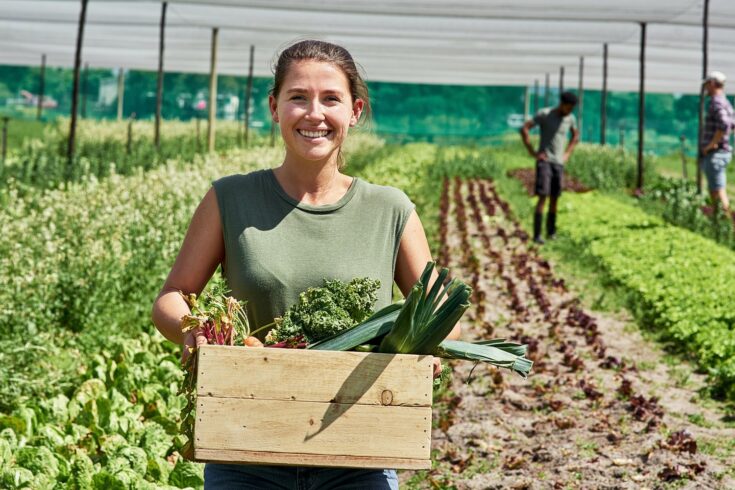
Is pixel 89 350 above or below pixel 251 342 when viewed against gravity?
below

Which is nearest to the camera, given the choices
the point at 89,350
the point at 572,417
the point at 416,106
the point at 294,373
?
the point at 294,373

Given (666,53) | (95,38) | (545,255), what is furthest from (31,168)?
(666,53)

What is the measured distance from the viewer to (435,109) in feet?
148

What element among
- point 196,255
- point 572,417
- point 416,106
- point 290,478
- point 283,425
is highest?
point 416,106

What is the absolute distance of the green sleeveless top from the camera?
6.86 feet

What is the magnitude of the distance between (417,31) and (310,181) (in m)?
15.0

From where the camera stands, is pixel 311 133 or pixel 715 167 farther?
pixel 715 167

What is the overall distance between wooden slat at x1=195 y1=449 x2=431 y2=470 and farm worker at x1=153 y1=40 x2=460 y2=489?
0.50ft

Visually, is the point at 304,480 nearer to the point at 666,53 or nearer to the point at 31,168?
the point at 31,168

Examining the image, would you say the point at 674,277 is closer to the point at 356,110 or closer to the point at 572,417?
the point at 572,417

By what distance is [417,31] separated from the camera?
16703mm

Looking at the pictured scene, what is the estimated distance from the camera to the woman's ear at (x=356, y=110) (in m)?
2.24

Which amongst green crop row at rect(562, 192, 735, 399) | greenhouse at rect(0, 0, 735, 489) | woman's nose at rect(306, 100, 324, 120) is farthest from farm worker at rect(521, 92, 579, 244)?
woman's nose at rect(306, 100, 324, 120)

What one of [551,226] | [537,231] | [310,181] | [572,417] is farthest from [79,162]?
[310,181]
